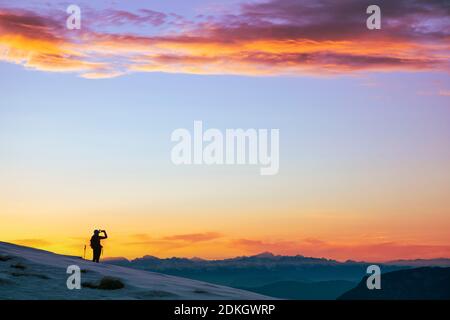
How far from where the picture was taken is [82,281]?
34469 mm

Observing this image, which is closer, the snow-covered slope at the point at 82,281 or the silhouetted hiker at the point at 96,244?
the snow-covered slope at the point at 82,281

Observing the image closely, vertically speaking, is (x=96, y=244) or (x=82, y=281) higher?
(x=96, y=244)

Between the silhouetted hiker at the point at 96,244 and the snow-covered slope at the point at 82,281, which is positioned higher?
the silhouetted hiker at the point at 96,244

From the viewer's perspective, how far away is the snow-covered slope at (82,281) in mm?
31469

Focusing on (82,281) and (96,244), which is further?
(96,244)

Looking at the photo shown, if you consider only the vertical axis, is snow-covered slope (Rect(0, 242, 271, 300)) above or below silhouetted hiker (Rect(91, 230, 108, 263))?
below

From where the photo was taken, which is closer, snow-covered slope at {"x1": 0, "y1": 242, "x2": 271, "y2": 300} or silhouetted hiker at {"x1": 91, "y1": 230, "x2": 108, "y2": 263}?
snow-covered slope at {"x1": 0, "y1": 242, "x2": 271, "y2": 300}

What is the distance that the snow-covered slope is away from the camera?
31469mm
